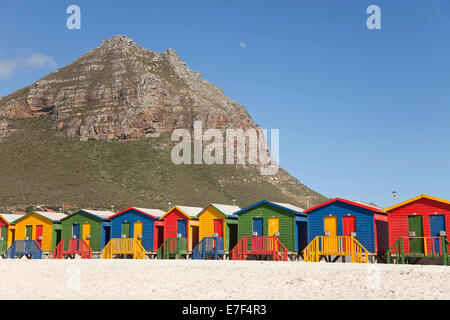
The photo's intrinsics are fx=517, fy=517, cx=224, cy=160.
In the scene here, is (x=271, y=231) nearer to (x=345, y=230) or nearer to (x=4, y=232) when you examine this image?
(x=345, y=230)

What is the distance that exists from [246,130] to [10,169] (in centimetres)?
4783

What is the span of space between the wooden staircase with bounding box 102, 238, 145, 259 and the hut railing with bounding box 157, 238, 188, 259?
162cm

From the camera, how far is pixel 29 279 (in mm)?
21844

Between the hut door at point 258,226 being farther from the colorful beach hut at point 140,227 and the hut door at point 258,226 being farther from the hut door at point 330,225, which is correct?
the colorful beach hut at point 140,227

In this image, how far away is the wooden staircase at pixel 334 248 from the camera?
88.2 ft

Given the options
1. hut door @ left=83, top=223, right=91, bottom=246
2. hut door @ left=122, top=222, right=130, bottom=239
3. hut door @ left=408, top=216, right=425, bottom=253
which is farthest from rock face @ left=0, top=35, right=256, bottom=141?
hut door @ left=408, top=216, right=425, bottom=253

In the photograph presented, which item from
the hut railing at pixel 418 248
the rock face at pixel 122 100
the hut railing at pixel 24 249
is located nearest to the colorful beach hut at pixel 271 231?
the hut railing at pixel 418 248

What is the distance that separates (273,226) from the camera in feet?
105

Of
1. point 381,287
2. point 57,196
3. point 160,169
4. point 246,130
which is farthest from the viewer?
point 246,130

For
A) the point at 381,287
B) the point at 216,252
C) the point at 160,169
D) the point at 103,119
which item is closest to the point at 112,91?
the point at 103,119

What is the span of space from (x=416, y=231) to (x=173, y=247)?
50.0 ft

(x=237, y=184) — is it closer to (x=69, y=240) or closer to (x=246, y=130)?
(x=246, y=130)

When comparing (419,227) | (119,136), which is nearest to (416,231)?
(419,227)

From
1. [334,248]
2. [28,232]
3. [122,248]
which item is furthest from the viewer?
[28,232]
